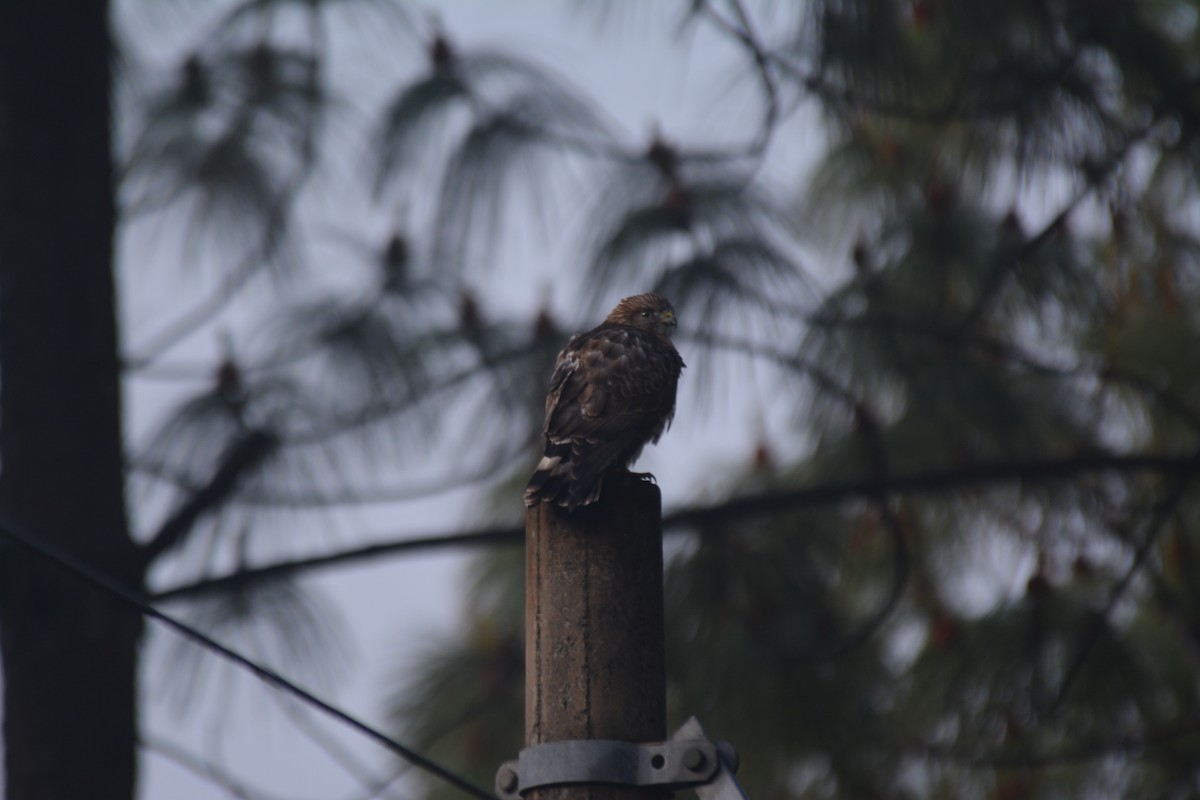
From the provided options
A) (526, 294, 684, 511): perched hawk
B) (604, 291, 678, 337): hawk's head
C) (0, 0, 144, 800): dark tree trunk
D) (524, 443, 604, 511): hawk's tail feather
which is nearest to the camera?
(524, 443, 604, 511): hawk's tail feather

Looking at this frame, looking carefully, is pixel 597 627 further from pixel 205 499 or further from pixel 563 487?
pixel 205 499

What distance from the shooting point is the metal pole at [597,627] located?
249cm

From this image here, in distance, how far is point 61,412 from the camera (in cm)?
442

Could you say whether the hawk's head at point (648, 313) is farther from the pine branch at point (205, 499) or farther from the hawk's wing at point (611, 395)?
the pine branch at point (205, 499)

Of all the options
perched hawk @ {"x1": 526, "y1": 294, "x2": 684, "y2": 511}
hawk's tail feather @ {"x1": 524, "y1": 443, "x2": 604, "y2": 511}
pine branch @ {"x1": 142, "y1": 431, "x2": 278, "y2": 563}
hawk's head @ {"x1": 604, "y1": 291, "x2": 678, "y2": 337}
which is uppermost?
hawk's head @ {"x1": 604, "y1": 291, "x2": 678, "y2": 337}

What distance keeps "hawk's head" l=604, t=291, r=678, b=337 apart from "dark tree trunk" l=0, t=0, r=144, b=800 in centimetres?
144

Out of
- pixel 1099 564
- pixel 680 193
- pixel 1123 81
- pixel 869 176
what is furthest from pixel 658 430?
pixel 1099 564

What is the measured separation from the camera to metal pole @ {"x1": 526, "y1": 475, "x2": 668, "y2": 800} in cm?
249

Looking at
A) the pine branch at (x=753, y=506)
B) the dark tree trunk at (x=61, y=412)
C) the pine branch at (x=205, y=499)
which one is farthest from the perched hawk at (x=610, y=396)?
the dark tree trunk at (x=61, y=412)

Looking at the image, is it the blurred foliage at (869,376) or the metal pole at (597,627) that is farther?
the blurred foliage at (869,376)

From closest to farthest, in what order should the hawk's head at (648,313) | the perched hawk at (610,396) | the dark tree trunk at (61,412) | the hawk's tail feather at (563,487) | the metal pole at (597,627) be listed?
the metal pole at (597,627), the hawk's tail feather at (563,487), the perched hawk at (610,396), the dark tree trunk at (61,412), the hawk's head at (648,313)

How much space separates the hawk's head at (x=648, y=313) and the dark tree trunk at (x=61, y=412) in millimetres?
1443

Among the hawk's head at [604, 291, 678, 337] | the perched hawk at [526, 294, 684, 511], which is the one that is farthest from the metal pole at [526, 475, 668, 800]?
the hawk's head at [604, 291, 678, 337]

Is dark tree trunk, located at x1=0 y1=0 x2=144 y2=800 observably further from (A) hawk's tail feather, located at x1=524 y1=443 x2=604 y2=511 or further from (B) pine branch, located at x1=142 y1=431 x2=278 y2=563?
(A) hawk's tail feather, located at x1=524 y1=443 x2=604 y2=511
